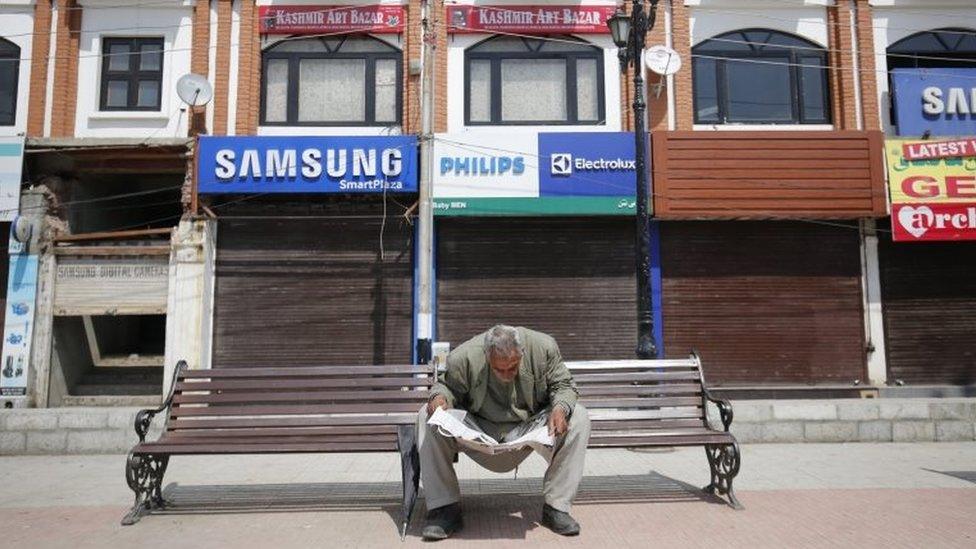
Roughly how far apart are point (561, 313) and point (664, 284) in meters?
1.94

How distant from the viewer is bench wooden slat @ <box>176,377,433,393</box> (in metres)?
5.03

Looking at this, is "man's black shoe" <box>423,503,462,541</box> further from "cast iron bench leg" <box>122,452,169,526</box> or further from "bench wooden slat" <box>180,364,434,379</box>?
"cast iron bench leg" <box>122,452,169,526</box>

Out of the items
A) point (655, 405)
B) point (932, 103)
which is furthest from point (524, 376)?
point (932, 103)

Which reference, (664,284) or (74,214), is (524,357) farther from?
(74,214)

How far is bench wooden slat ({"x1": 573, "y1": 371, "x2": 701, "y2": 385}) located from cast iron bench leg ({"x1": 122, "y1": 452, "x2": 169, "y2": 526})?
11.1 feet

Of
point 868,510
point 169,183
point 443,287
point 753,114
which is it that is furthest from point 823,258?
point 169,183

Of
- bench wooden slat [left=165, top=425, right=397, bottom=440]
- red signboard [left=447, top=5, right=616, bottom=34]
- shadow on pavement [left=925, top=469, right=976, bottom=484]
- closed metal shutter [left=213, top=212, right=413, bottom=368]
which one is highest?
red signboard [left=447, top=5, right=616, bottom=34]

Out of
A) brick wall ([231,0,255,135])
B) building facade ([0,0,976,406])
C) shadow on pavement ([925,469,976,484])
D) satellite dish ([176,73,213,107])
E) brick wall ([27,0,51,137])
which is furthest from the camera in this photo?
brick wall ([231,0,255,135])

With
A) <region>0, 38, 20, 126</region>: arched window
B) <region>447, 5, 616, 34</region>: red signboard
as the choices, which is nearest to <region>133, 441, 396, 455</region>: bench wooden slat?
<region>447, 5, 616, 34</region>: red signboard

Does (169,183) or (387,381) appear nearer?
(387,381)

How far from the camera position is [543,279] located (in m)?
11.5

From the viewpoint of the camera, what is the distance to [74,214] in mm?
11914

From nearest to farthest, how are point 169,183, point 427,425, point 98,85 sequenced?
point 427,425 → point 98,85 → point 169,183

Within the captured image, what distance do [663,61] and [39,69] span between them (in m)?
11.3
